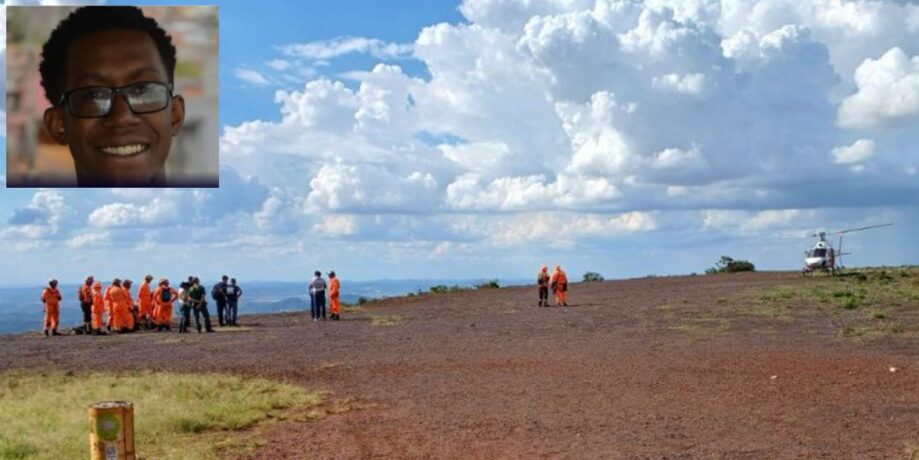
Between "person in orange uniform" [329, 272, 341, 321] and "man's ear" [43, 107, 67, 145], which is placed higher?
"man's ear" [43, 107, 67, 145]

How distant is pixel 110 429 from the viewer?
7758 millimetres

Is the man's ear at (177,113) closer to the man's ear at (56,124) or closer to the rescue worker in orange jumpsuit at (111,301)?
the man's ear at (56,124)

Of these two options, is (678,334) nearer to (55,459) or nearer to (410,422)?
(410,422)

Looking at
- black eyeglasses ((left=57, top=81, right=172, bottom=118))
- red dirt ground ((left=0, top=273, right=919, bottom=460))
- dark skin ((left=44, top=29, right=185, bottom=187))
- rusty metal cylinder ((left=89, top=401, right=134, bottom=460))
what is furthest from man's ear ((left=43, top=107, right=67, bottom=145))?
rusty metal cylinder ((left=89, top=401, right=134, bottom=460))

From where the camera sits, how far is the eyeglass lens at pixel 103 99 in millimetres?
11695

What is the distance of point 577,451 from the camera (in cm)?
1123

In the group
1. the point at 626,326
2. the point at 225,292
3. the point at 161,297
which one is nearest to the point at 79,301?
the point at 161,297

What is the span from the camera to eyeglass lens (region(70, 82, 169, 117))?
11695 millimetres

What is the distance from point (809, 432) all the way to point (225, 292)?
74.6 ft

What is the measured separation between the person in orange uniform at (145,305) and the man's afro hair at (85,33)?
788 inches

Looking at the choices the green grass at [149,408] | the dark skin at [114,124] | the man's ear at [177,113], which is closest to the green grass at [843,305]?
the green grass at [149,408]

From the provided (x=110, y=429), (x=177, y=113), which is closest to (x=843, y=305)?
(x=177, y=113)

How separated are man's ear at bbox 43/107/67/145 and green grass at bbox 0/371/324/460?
11.7 ft

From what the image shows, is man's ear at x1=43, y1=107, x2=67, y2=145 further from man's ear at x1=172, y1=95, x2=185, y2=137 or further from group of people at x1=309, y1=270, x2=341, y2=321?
group of people at x1=309, y1=270, x2=341, y2=321
